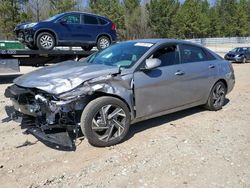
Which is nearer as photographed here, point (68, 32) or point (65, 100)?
point (65, 100)

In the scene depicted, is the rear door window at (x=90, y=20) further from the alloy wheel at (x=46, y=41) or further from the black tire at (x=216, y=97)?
the black tire at (x=216, y=97)

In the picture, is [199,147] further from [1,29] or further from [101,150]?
[1,29]

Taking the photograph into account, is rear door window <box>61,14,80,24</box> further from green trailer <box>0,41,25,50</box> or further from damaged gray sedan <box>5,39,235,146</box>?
damaged gray sedan <box>5,39,235,146</box>

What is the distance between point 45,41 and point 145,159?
26.2 ft

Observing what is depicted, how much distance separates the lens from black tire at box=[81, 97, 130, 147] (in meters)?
4.64

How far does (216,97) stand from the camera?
697 cm

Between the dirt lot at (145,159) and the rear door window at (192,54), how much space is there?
1.20m

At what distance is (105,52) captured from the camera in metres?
6.14

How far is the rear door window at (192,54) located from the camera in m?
6.15

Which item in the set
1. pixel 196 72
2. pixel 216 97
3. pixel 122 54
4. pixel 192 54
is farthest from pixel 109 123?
pixel 216 97

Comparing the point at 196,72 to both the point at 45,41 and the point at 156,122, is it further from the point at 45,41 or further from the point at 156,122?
the point at 45,41

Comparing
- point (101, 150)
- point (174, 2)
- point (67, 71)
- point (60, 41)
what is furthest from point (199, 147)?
point (174, 2)

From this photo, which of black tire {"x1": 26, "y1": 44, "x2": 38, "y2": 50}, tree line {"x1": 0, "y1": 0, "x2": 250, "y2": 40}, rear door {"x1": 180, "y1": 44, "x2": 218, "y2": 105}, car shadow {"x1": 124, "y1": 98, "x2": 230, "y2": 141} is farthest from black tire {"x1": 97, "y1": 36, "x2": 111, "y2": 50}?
tree line {"x1": 0, "y1": 0, "x2": 250, "y2": 40}

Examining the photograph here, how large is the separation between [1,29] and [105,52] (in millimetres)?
34640
